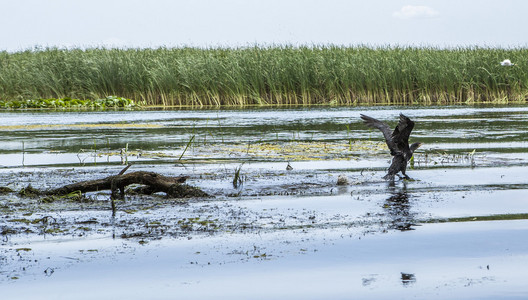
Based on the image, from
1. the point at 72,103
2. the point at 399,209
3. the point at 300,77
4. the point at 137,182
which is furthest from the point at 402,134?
the point at 72,103

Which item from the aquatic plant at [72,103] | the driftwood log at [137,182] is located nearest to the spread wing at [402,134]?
the driftwood log at [137,182]

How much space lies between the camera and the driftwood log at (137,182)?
7134 millimetres

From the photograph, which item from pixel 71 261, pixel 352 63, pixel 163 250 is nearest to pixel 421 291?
pixel 163 250

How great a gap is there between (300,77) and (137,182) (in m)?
21.4

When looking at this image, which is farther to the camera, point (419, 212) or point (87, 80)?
point (87, 80)

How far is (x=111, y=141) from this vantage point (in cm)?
1416

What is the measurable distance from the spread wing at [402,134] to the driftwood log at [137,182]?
2.18 meters

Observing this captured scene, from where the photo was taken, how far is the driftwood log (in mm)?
7134

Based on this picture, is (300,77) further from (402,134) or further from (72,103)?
(402,134)

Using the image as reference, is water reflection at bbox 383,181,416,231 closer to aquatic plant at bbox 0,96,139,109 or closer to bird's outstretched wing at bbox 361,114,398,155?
bird's outstretched wing at bbox 361,114,398,155

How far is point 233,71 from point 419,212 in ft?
72.6

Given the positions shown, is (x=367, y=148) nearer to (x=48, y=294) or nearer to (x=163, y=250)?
(x=163, y=250)

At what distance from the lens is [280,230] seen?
18.6 ft

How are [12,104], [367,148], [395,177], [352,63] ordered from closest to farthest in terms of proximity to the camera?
1. [395,177]
2. [367,148]
3. [352,63]
4. [12,104]
